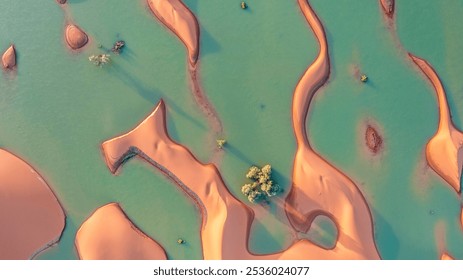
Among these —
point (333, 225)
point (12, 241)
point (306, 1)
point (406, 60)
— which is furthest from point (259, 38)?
point (12, 241)

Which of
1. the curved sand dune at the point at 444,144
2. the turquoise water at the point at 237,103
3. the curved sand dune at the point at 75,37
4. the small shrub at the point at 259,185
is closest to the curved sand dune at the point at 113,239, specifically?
the turquoise water at the point at 237,103

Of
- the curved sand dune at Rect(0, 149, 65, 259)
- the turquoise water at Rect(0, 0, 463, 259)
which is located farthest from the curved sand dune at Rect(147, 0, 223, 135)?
the curved sand dune at Rect(0, 149, 65, 259)

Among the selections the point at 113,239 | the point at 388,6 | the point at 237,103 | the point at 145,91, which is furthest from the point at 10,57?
the point at 388,6

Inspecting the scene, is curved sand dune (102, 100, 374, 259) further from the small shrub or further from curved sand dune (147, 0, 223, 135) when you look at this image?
curved sand dune (147, 0, 223, 135)

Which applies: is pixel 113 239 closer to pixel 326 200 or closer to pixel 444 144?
pixel 326 200

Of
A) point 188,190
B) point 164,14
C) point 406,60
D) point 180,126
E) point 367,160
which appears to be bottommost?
point 188,190

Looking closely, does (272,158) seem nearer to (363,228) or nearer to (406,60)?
(363,228)
